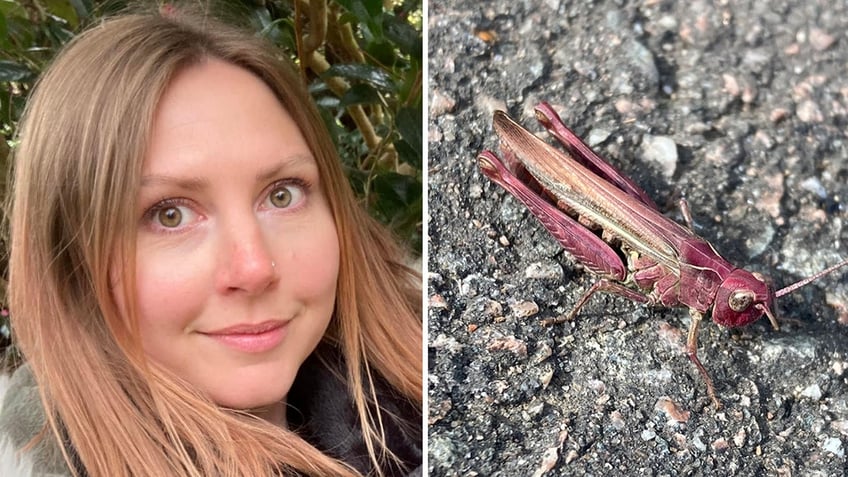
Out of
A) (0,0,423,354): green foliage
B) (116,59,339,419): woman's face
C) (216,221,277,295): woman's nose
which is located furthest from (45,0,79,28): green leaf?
(216,221,277,295): woman's nose

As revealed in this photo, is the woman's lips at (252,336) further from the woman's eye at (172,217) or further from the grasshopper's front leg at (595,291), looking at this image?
the grasshopper's front leg at (595,291)

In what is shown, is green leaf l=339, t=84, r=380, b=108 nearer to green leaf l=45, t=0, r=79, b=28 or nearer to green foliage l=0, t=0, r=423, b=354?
green foliage l=0, t=0, r=423, b=354

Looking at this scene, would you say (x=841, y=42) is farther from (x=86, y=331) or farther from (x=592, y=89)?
(x=86, y=331)

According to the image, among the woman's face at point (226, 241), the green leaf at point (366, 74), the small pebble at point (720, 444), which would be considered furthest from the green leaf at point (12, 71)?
the small pebble at point (720, 444)

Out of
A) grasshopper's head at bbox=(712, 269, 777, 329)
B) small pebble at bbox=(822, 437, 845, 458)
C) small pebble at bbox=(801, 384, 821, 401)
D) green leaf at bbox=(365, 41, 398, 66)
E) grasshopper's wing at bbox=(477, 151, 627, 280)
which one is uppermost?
green leaf at bbox=(365, 41, 398, 66)

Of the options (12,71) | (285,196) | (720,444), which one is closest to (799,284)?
(720,444)

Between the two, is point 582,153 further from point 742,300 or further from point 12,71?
point 12,71

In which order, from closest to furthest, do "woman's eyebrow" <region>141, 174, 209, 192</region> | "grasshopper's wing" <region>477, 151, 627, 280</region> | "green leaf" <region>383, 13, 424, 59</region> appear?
1. "woman's eyebrow" <region>141, 174, 209, 192</region>
2. "green leaf" <region>383, 13, 424, 59</region>
3. "grasshopper's wing" <region>477, 151, 627, 280</region>

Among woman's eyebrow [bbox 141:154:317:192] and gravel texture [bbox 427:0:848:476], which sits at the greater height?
woman's eyebrow [bbox 141:154:317:192]

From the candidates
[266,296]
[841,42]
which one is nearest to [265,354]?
[266,296]
